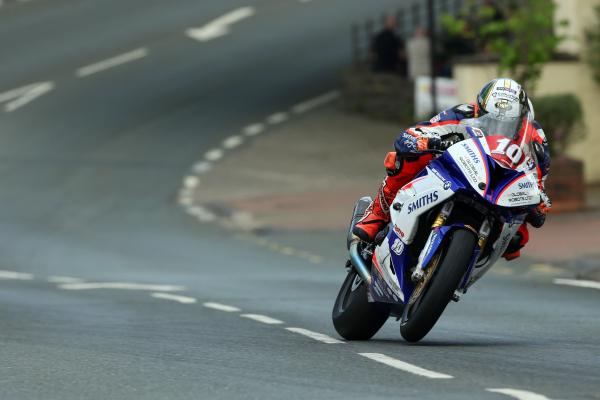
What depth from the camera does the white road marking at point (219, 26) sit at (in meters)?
43.8

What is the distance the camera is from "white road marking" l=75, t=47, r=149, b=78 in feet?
130

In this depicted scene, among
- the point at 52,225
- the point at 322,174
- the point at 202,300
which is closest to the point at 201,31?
the point at 322,174

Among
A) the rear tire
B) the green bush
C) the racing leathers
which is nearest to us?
the rear tire

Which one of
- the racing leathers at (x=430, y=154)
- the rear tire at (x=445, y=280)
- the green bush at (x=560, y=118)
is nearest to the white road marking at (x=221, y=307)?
the racing leathers at (x=430, y=154)

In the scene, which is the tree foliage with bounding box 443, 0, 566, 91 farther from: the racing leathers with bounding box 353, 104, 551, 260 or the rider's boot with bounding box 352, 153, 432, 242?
the racing leathers with bounding box 353, 104, 551, 260

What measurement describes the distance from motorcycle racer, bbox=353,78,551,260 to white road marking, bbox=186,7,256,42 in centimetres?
3283

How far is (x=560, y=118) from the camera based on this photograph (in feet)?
87.0

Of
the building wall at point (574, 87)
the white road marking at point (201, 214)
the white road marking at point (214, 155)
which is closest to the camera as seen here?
the white road marking at point (201, 214)

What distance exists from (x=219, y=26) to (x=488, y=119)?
34941 millimetres

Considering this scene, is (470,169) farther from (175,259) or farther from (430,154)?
(175,259)

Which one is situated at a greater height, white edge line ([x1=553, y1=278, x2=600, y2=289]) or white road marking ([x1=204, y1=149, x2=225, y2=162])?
white edge line ([x1=553, y1=278, x2=600, y2=289])

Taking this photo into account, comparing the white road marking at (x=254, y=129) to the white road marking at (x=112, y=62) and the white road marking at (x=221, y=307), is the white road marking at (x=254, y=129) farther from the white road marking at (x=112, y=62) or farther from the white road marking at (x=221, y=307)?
the white road marking at (x=221, y=307)

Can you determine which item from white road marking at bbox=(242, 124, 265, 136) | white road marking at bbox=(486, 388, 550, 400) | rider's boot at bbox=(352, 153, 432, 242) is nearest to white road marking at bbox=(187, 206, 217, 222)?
white road marking at bbox=(242, 124, 265, 136)

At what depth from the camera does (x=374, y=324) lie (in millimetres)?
11031
